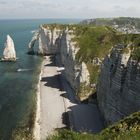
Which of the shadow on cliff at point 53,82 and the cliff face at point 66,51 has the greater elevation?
the cliff face at point 66,51

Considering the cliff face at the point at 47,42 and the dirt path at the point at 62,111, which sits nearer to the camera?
the dirt path at the point at 62,111

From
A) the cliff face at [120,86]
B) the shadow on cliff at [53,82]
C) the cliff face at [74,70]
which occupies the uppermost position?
the cliff face at [120,86]

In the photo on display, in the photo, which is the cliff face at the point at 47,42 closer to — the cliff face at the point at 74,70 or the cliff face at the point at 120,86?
the cliff face at the point at 74,70

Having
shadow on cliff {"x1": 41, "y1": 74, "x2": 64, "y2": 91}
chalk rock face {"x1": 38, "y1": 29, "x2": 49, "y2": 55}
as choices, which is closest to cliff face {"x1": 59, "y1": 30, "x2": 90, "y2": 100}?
shadow on cliff {"x1": 41, "y1": 74, "x2": 64, "y2": 91}

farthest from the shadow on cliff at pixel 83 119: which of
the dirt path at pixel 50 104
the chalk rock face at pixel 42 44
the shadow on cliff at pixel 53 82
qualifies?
the chalk rock face at pixel 42 44

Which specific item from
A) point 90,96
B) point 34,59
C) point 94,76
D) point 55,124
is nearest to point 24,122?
point 55,124

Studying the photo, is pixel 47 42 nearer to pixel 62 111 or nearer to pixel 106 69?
pixel 62 111

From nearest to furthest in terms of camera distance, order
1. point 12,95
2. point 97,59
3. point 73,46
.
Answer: point 12,95, point 97,59, point 73,46

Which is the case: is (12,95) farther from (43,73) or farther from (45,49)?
(45,49)
